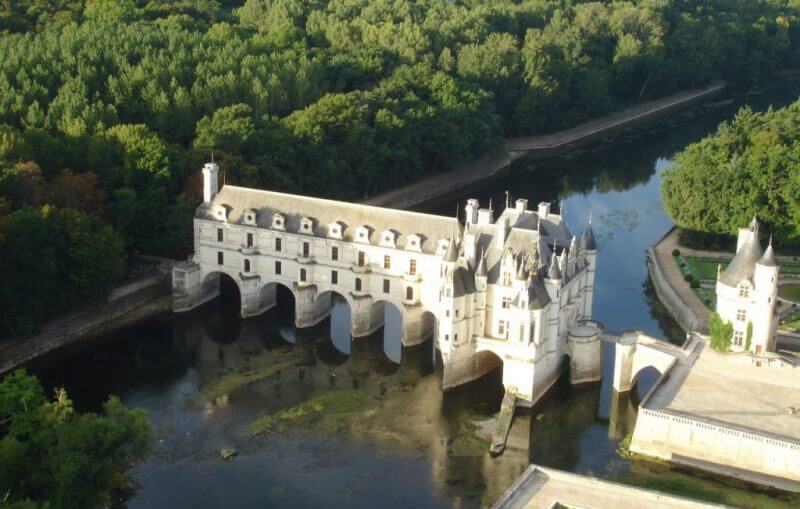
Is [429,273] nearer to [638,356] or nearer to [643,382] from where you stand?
[638,356]

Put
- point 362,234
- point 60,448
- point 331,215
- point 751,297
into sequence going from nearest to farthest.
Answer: point 60,448
point 751,297
point 362,234
point 331,215

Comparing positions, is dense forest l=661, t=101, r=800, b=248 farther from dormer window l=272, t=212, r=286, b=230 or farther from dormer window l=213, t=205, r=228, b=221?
dormer window l=213, t=205, r=228, b=221

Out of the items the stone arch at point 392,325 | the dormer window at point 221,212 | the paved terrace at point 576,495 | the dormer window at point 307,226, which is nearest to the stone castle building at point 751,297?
the paved terrace at point 576,495

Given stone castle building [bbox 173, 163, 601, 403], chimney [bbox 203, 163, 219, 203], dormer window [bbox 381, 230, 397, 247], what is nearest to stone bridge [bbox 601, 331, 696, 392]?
stone castle building [bbox 173, 163, 601, 403]

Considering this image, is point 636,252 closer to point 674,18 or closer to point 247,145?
point 247,145

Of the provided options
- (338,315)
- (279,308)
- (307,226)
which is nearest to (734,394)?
(338,315)

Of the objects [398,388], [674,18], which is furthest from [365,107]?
[674,18]
